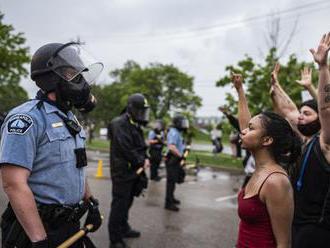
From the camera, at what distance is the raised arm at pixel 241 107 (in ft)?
11.6

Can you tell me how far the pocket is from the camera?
97.3 inches

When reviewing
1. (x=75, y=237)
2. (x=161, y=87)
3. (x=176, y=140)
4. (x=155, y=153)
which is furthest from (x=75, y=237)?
(x=161, y=87)

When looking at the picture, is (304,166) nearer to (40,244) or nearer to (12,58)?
(40,244)

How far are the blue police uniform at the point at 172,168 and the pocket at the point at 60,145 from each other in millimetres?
5505

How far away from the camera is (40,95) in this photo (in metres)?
2.65

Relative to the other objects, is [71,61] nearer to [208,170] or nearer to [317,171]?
[317,171]

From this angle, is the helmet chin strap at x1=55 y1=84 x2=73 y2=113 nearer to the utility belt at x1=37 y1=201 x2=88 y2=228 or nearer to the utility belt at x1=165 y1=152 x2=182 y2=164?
the utility belt at x1=37 y1=201 x2=88 y2=228

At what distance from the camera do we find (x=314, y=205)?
9.93ft

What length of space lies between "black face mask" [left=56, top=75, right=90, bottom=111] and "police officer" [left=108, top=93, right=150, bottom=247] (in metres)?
2.71

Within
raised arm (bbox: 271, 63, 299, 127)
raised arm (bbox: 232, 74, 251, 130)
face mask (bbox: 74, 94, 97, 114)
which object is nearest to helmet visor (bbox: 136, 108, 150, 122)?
raised arm (bbox: 271, 63, 299, 127)

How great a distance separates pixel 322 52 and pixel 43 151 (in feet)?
6.42

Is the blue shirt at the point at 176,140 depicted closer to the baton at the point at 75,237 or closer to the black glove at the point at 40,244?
the baton at the point at 75,237

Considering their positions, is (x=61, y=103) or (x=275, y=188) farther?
(x=61, y=103)

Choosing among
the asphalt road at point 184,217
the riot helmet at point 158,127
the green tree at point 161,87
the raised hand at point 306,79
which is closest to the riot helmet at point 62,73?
the raised hand at point 306,79
